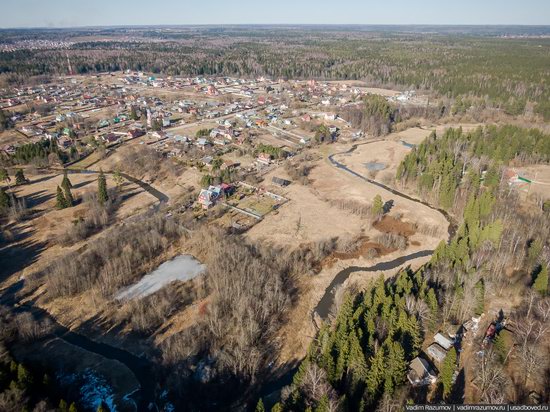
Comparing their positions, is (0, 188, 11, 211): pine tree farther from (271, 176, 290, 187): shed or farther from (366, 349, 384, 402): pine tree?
(366, 349, 384, 402): pine tree

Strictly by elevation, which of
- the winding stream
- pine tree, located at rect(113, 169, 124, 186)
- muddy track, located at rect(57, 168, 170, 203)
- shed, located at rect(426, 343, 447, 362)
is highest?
pine tree, located at rect(113, 169, 124, 186)

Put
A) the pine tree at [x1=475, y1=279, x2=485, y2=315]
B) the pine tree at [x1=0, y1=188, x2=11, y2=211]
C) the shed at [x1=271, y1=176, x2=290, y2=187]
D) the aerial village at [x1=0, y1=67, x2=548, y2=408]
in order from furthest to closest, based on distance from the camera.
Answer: the shed at [x1=271, y1=176, x2=290, y2=187]
the pine tree at [x1=0, y1=188, x2=11, y2=211]
the aerial village at [x1=0, y1=67, x2=548, y2=408]
the pine tree at [x1=475, y1=279, x2=485, y2=315]

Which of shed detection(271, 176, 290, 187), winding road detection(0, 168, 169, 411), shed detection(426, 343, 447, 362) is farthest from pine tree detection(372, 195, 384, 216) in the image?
winding road detection(0, 168, 169, 411)

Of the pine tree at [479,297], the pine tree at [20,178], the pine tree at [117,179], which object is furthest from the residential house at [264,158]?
the pine tree at [479,297]

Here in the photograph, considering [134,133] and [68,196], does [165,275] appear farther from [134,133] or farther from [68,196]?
[134,133]

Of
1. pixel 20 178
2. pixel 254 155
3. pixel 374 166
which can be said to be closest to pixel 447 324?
pixel 374 166
